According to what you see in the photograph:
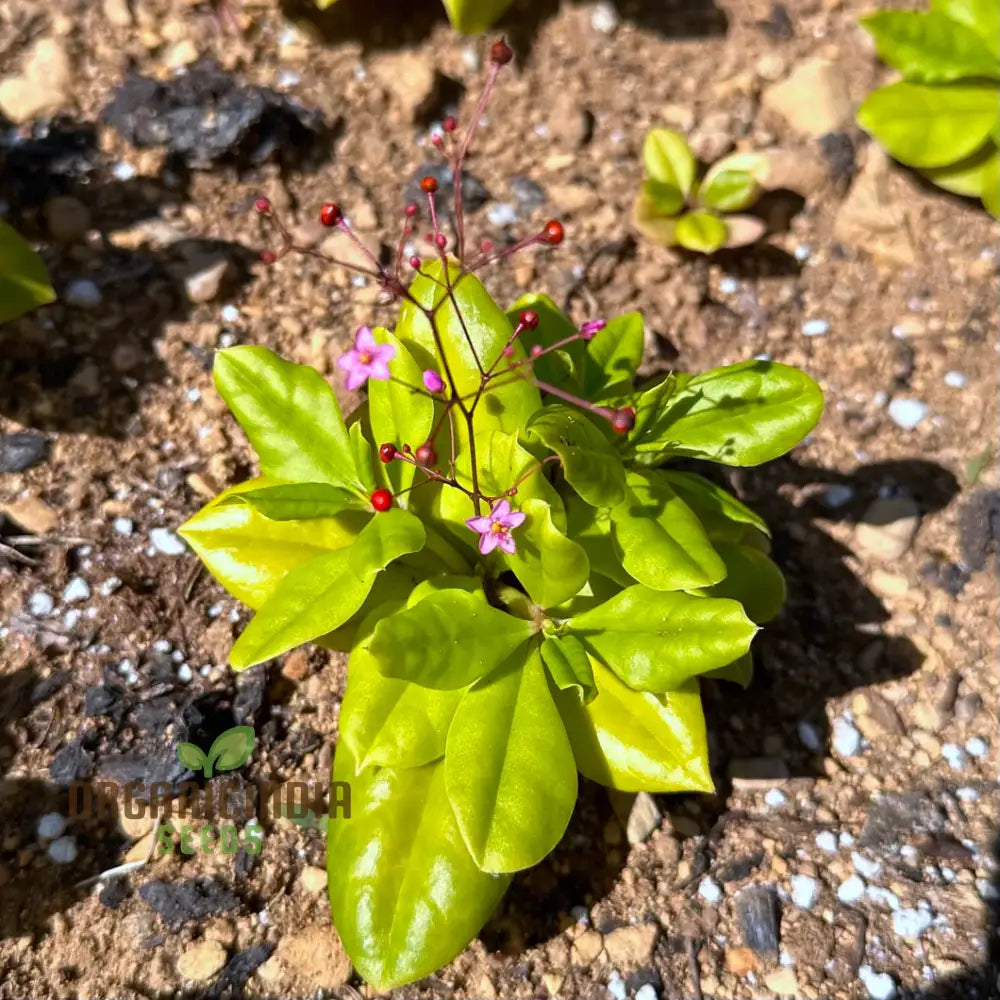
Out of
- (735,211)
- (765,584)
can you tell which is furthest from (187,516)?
(735,211)

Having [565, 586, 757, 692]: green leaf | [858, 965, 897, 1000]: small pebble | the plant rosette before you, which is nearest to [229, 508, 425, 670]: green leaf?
the plant rosette

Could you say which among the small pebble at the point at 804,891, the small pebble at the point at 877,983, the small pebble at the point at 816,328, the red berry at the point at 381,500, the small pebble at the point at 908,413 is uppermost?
the red berry at the point at 381,500

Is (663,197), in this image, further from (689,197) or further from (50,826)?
(50,826)

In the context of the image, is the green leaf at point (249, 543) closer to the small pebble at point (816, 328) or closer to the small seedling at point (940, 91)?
the small pebble at point (816, 328)

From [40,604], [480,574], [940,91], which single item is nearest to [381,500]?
[480,574]

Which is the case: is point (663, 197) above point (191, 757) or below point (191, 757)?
above

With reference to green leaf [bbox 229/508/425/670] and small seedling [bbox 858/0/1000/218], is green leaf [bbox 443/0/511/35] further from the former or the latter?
green leaf [bbox 229/508/425/670]

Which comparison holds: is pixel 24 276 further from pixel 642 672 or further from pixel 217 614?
pixel 642 672

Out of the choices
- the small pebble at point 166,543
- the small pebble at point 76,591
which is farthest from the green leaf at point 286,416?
the small pebble at point 76,591
